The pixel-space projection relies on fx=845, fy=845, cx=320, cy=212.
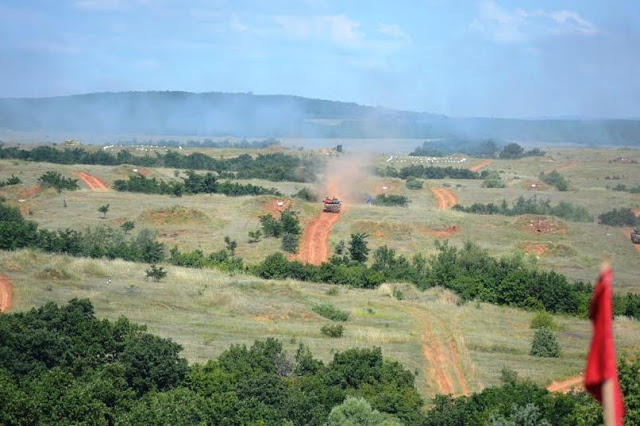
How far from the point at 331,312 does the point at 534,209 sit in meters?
32.5

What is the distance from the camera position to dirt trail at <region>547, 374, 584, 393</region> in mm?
20158

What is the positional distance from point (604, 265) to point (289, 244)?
38027 millimetres

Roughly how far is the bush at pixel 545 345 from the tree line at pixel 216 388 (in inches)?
123

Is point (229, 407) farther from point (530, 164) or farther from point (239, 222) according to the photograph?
point (530, 164)

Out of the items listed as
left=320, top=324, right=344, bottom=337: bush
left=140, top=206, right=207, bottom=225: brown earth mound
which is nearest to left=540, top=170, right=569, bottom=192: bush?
left=140, top=206, right=207, bottom=225: brown earth mound

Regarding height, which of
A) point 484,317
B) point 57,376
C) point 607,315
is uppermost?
point 607,315

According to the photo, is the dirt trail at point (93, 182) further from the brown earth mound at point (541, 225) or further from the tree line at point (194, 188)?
the brown earth mound at point (541, 225)

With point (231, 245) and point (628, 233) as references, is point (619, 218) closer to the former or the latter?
point (628, 233)

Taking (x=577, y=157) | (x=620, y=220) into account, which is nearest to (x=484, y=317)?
(x=620, y=220)

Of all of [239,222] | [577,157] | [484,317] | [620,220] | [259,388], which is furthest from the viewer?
[577,157]

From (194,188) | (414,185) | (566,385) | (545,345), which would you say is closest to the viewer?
(566,385)

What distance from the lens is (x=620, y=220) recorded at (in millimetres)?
51031

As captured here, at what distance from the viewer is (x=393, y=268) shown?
35.2m

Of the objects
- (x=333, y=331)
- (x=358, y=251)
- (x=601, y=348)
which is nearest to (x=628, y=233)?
(x=358, y=251)
